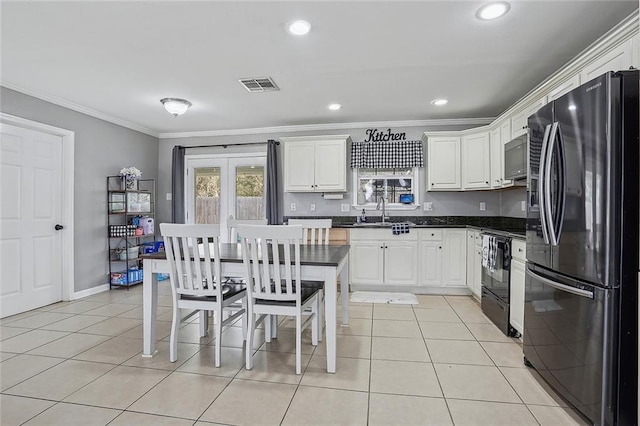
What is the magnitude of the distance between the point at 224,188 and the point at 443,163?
11.5ft

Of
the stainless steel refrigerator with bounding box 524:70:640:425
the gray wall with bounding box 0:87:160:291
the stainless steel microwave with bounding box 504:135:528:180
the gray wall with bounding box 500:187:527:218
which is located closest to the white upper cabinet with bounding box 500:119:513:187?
the stainless steel microwave with bounding box 504:135:528:180

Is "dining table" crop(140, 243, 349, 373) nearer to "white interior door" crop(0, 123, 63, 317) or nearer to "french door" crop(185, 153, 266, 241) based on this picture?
"white interior door" crop(0, 123, 63, 317)

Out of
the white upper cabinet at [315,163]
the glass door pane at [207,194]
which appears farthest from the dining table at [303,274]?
the glass door pane at [207,194]

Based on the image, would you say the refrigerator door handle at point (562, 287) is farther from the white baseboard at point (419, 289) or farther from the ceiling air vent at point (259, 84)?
the ceiling air vent at point (259, 84)

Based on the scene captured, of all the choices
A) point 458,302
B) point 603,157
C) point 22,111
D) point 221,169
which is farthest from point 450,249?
point 22,111

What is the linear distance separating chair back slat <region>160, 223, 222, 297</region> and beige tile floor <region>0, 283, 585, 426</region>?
0.57 m

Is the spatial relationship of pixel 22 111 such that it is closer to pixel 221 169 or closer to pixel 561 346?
pixel 221 169

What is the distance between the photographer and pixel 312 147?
16.1ft

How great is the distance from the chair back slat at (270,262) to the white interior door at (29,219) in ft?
10.1

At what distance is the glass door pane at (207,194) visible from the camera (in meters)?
5.64

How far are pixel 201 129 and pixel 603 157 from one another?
5.25 meters

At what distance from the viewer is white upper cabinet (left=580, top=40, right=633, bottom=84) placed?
188 cm

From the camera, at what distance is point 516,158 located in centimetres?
331

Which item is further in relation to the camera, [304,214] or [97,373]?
[304,214]
